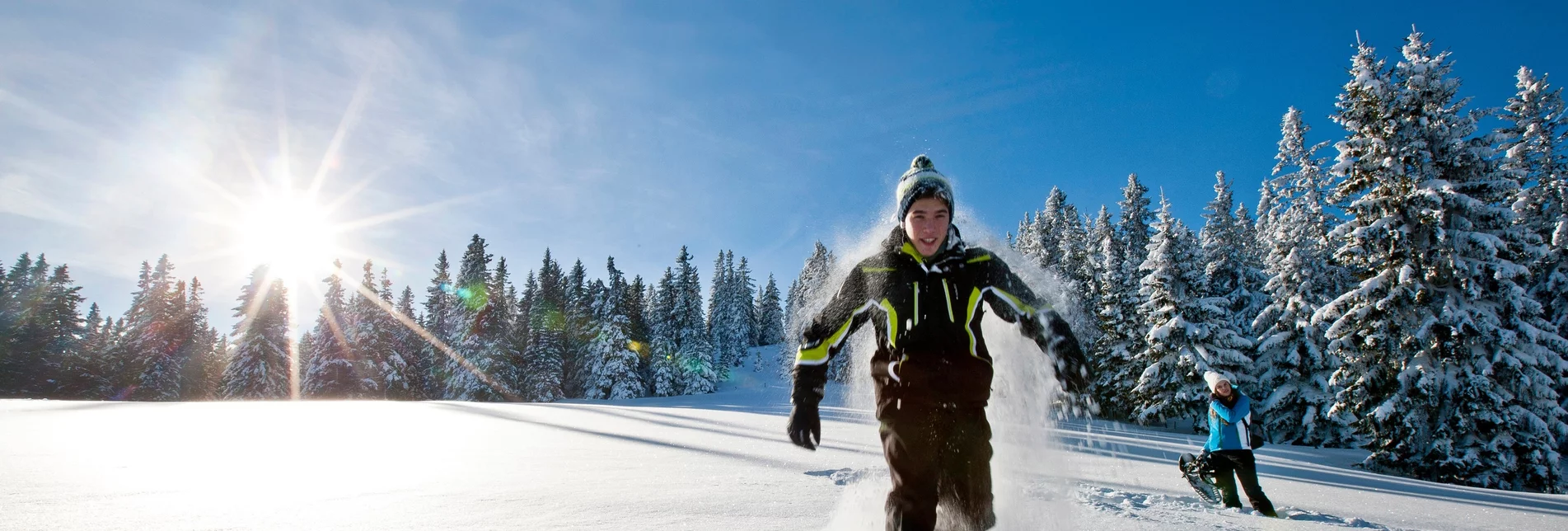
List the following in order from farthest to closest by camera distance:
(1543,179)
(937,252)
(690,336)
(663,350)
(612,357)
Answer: (690,336) < (663,350) < (612,357) < (1543,179) < (937,252)

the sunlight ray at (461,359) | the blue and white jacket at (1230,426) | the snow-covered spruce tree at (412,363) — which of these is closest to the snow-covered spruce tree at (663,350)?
the sunlight ray at (461,359)

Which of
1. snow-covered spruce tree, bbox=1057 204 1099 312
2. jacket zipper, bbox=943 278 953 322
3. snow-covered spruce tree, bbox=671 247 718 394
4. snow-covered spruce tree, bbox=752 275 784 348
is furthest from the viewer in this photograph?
snow-covered spruce tree, bbox=752 275 784 348

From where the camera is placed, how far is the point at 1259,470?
11.0 metres

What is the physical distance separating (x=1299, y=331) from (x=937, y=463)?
81.2 ft

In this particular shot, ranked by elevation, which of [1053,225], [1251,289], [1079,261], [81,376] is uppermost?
[1053,225]

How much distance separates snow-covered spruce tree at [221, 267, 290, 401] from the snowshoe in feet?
149

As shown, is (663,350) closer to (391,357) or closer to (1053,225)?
(391,357)

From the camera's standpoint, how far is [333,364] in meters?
38.2

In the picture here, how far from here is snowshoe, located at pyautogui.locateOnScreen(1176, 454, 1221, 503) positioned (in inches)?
259

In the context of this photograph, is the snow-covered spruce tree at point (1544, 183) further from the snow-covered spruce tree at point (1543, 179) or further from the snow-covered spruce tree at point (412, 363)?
the snow-covered spruce tree at point (412, 363)

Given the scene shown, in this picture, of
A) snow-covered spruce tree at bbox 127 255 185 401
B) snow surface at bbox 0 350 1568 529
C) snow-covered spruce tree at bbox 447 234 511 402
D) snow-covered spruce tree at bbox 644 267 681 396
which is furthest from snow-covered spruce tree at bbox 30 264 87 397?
snow surface at bbox 0 350 1568 529

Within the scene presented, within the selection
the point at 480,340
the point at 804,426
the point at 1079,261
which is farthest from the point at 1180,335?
the point at 480,340

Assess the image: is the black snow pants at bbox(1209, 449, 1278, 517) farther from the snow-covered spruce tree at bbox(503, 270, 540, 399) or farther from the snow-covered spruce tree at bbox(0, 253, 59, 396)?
the snow-covered spruce tree at bbox(0, 253, 59, 396)

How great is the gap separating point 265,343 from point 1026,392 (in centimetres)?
4645
